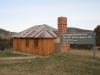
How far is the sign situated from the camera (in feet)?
55.2

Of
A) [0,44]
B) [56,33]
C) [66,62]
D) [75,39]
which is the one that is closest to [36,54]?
[56,33]

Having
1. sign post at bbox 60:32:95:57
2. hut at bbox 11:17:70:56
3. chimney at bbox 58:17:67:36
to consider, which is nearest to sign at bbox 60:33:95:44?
sign post at bbox 60:32:95:57

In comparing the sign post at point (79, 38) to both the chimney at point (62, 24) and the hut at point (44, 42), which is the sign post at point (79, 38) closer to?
the hut at point (44, 42)

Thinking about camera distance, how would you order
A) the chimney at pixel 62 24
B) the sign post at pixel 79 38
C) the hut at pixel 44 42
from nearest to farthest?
the sign post at pixel 79 38, the hut at pixel 44 42, the chimney at pixel 62 24

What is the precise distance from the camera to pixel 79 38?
17094 mm

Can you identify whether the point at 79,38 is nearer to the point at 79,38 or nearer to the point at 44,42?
the point at 79,38

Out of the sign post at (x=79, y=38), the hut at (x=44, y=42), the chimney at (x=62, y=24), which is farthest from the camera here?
the chimney at (x=62, y=24)

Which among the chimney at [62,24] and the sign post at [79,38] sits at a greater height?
the chimney at [62,24]

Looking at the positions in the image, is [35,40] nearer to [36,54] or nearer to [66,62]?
[36,54]

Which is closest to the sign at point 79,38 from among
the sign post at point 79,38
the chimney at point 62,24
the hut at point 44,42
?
the sign post at point 79,38

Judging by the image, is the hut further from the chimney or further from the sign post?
the sign post

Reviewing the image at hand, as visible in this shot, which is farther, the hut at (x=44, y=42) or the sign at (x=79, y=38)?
the hut at (x=44, y=42)

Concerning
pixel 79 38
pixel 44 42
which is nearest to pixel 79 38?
pixel 79 38

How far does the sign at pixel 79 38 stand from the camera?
1681 cm
